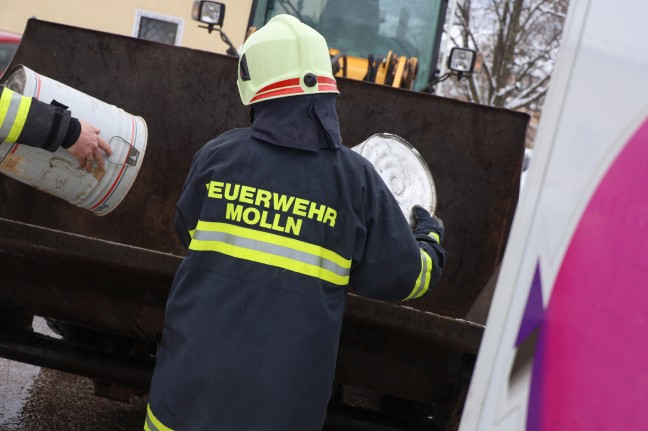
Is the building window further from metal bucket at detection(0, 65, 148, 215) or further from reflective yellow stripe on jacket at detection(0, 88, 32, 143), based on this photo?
reflective yellow stripe on jacket at detection(0, 88, 32, 143)

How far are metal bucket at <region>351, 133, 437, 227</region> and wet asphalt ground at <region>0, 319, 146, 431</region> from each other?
6.64 feet

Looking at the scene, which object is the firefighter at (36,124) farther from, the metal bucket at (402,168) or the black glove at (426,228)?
the black glove at (426,228)

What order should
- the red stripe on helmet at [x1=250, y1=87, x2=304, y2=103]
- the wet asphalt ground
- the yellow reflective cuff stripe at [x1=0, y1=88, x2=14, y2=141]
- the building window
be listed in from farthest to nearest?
the building window → the wet asphalt ground → the yellow reflective cuff stripe at [x1=0, y1=88, x2=14, y2=141] → the red stripe on helmet at [x1=250, y1=87, x2=304, y2=103]

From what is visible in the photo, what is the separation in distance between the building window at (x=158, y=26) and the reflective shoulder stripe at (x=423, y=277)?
16.1 metres

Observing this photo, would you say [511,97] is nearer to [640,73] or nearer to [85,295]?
[85,295]

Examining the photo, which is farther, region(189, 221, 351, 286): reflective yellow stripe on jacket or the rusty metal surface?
the rusty metal surface

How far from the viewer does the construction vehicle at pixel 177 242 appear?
10.7 feet

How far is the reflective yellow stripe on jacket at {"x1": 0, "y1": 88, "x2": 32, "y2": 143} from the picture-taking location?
2863mm

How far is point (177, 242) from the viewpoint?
12.5ft

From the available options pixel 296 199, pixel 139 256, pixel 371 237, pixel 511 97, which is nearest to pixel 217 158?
pixel 296 199

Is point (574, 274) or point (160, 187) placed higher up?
point (574, 274)

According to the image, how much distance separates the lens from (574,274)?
1.23 meters

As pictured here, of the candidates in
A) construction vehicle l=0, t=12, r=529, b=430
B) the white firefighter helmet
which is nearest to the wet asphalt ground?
construction vehicle l=0, t=12, r=529, b=430

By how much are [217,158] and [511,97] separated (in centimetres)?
1909
